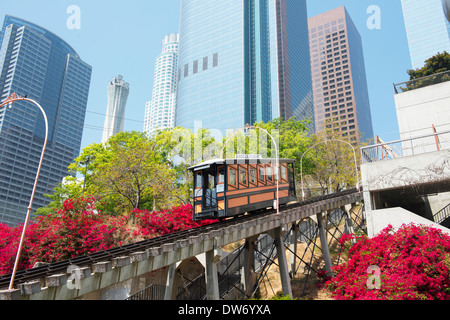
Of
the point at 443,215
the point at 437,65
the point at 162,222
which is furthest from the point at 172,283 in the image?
the point at 437,65

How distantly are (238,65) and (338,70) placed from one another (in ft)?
231

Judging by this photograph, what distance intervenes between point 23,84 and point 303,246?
14494cm

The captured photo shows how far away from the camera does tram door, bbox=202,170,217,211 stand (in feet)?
58.3

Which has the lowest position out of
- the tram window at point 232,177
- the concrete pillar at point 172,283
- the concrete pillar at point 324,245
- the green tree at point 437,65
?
the concrete pillar at point 172,283

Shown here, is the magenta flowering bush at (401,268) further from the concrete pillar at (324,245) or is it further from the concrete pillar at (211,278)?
the concrete pillar at (211,278)

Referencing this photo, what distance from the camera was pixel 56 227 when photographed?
16.8 metres

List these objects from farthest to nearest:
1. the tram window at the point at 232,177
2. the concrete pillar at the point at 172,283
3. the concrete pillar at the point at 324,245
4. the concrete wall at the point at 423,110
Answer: the concrete wall at the point at 423,110, the concrete pillar at the point at 324,245, the tram window at the point at 232,177, the concrete pillar at the point at 172,283

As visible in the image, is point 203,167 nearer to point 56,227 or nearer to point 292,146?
point 56,227

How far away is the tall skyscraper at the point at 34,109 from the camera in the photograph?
4774 inches

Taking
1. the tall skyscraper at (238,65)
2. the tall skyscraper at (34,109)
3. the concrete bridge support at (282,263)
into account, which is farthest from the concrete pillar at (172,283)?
the tall skyscraper at (34,109)

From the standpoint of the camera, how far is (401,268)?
12656 millimetres

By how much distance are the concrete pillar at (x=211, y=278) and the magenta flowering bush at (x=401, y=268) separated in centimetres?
505

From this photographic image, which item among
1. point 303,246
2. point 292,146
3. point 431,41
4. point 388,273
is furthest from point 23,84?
point 431,41

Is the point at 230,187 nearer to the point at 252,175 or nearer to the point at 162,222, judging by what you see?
the point at 252,175
